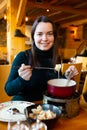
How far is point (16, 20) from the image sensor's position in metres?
5.39

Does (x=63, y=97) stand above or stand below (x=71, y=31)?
below

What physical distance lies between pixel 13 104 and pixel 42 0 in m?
5.14

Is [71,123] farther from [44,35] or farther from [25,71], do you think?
[44,35]

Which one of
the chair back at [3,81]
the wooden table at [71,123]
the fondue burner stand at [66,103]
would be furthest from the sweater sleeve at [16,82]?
the chair back at [3,81]

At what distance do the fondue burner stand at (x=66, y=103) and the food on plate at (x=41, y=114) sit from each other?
0.08m

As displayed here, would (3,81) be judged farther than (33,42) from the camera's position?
Yes

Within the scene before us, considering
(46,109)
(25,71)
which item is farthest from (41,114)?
(25,71)

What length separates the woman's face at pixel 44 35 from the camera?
1.33 m

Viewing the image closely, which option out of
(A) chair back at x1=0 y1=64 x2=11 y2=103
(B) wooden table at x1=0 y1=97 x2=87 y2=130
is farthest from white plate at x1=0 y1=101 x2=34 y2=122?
(A) chair back at x1=0 y1=64 x2=11 y2=103

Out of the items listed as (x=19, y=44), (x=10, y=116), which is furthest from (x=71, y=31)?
(x=10, y=116)

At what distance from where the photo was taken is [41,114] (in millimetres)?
994

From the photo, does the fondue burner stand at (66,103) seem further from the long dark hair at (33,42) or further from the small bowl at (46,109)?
the long dark hair at (33,42)

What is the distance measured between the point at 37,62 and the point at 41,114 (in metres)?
0.54

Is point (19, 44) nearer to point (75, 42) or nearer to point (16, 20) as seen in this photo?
point (16, 20)
